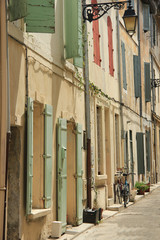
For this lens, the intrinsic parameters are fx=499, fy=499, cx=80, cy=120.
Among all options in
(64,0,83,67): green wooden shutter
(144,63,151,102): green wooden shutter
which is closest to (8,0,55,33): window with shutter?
(64,0,83,67): green wooden shutter

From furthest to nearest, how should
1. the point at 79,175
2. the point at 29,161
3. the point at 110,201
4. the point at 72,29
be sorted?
the point at 110,201, the point at 79,175, the point at 72,29, the point at 29,161

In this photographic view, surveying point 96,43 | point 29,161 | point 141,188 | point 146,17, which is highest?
point 146,17

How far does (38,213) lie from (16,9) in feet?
10.1

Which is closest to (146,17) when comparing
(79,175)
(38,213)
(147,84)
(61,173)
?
(147,84)

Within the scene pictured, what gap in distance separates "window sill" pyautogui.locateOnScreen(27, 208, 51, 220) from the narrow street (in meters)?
0.91

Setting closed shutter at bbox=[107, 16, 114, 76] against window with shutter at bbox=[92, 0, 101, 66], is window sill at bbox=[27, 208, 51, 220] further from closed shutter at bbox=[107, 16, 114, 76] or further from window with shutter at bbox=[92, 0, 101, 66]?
closed shutter at bbox=[107, 16, 114, 76]

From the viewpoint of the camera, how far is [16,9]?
670 cm

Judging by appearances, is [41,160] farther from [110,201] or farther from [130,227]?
[110,201]

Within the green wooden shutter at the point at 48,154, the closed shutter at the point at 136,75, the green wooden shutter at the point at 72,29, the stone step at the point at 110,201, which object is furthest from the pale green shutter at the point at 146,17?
the green wooden shutter at the point at 48,154

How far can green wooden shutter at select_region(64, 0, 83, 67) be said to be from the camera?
9625 millimetres

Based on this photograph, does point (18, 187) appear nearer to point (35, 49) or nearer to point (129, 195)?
point (35, 49)

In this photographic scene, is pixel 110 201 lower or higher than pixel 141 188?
lower

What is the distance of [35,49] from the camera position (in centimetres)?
806

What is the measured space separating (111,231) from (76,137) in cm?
204
